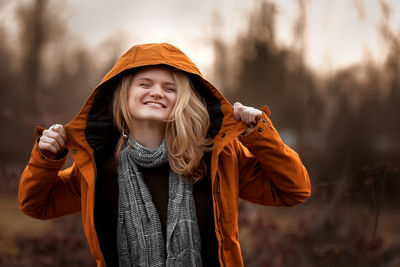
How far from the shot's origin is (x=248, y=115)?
2100 millimetres

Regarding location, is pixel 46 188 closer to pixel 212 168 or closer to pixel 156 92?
pixel 156 92

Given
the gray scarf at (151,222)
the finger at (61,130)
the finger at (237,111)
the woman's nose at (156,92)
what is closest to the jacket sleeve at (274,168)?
the finger at (237,111)

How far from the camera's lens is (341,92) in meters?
4.77

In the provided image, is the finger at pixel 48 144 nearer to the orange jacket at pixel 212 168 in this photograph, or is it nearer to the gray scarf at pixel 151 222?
the orange jacket at pixel 212 168

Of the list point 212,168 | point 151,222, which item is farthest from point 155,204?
point 212,168

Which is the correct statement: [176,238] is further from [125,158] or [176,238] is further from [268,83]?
[268,83]

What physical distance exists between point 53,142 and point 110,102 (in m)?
0.51

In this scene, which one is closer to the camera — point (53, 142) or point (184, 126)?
point (53, 142)

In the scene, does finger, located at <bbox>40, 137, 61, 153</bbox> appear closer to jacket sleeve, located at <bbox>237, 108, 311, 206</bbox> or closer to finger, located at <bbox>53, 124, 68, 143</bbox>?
finger, located at <bbox>53, 124, 68, 143</bbox>

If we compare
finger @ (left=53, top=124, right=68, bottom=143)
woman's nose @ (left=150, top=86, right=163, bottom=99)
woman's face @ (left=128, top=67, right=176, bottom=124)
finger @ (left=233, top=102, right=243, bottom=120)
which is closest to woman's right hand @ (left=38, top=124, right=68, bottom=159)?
finger @ (left=53, top=124, right=68, bottom=143)

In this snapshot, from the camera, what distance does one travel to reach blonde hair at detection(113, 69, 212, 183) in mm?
2213

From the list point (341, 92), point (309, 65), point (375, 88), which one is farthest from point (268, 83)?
point (375, 88)

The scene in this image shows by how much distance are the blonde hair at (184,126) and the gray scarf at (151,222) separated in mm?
68

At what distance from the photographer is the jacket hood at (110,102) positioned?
2244mm
